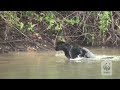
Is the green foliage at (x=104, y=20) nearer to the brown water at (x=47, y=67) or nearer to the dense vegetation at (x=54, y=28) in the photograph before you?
the dense vegetation at (x=54, y=28)

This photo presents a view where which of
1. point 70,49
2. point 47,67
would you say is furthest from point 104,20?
point 47,67

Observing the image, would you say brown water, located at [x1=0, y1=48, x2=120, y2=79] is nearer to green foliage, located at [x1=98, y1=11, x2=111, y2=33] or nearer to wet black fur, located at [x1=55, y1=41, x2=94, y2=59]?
wet black fur, located at [x1=55, y1=41, x2=94, y2=59]

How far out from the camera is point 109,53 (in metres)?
6.80

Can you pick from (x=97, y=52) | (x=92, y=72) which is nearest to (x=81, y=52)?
(x=97, y=52)

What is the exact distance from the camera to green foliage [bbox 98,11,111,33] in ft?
22.3

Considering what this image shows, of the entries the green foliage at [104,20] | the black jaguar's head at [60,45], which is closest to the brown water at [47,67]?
the black jaguar's head at [60,45]

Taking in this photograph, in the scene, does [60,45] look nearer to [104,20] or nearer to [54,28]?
[54,28]

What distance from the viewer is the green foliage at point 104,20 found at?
680 centimetres

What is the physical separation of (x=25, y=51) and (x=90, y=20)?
965 mm

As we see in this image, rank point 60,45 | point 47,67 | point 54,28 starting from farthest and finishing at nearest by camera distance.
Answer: point 54,28
point 60,45
point 47,67

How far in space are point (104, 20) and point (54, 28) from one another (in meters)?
0.66

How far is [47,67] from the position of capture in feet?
20.8
